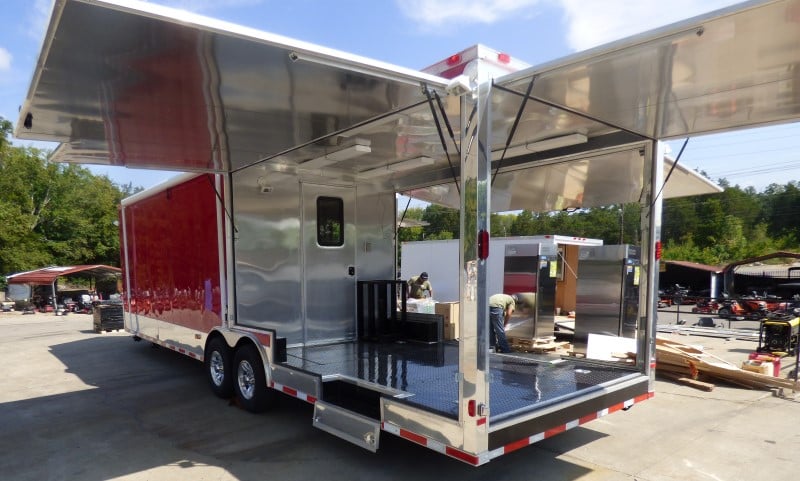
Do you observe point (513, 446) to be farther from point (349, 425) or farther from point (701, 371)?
point (701, 371)

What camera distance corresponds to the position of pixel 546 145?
502 cm

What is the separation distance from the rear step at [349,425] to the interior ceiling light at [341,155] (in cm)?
246

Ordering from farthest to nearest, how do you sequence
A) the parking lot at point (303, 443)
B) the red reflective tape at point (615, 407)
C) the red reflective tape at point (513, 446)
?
the red reflective tape at point (615, 407) < the parking lot at point (303, 443) < the red reflective tape at point (513, 446)

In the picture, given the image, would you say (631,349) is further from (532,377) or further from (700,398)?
(532,377)

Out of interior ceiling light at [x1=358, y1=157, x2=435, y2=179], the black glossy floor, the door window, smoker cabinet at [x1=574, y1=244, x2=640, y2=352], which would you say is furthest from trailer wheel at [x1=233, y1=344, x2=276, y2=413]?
smoker cabinet at [x1=574, y1=244, x2=640, y2=352]

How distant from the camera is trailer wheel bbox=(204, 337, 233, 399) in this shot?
5711mm

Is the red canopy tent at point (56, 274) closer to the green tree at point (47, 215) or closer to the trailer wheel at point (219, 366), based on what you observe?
the green tree at point (47, 215)

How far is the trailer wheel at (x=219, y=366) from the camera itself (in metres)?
5.71

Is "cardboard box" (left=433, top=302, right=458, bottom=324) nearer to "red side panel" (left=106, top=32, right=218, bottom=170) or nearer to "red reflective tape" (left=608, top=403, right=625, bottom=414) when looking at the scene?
"red reflective tape" (left=608, top=403, right=625, bottom=414)

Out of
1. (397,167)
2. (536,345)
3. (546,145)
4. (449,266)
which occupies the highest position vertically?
(546,145)

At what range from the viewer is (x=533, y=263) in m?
9.48

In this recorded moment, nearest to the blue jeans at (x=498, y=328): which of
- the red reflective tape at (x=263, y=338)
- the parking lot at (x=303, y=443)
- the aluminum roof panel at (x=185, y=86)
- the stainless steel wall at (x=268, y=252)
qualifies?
the parking lot at (x=303, y=443)

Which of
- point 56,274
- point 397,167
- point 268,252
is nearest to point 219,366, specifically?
point 268,252

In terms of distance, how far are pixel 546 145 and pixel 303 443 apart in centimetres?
380
